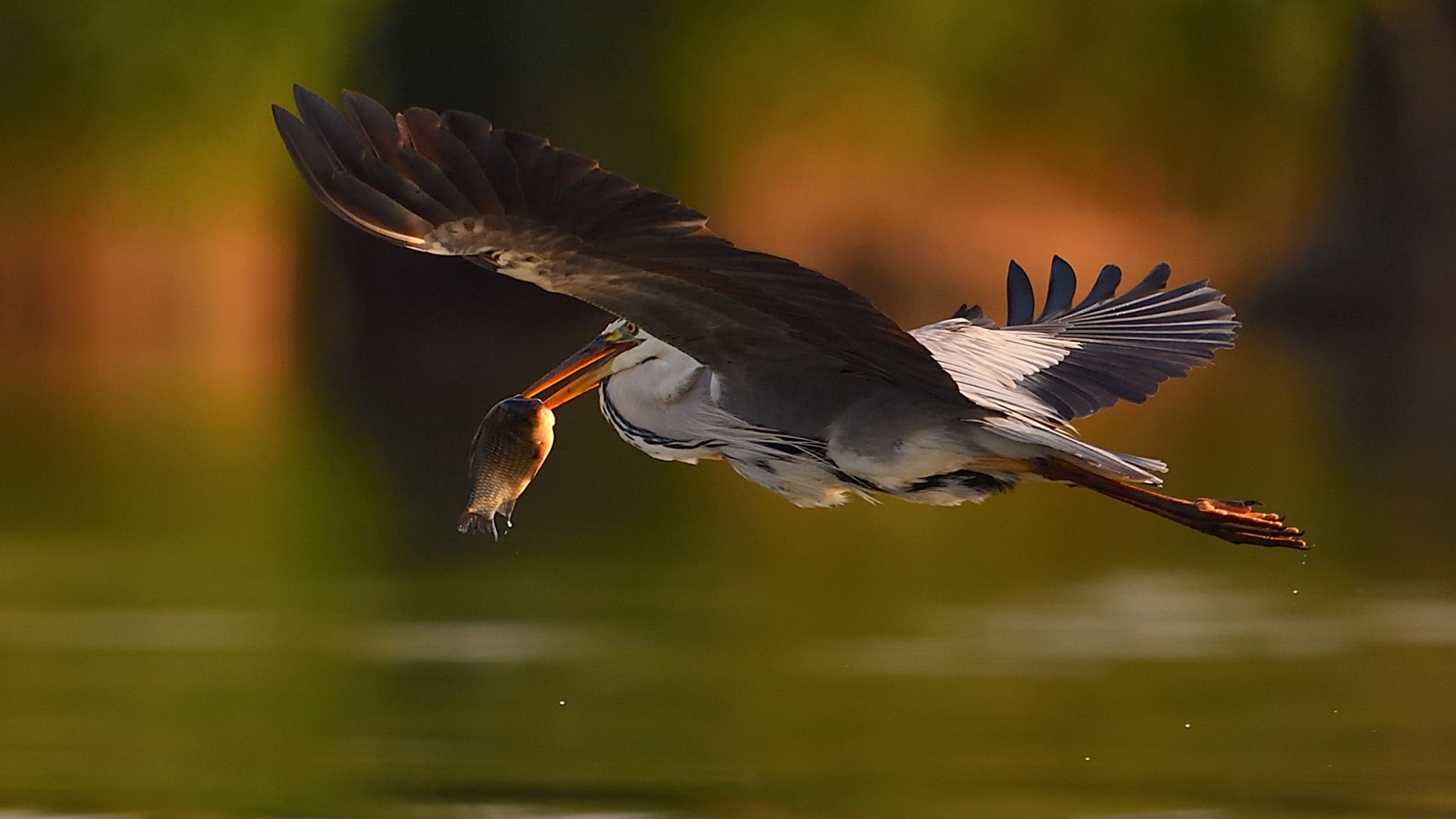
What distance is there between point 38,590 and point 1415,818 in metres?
5.65

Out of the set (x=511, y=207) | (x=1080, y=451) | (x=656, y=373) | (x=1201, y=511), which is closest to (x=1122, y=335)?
(x=1201, y=511)

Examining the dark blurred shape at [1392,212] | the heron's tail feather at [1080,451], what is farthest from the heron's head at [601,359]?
the dark blurred shape at [1392,212]

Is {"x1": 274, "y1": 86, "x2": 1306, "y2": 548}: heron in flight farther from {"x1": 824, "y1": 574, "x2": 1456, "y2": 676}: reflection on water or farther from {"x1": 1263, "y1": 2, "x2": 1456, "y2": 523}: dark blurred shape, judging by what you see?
{"x1": 1263, "y1": 2, "x2": 1456, "y2": 523}: dark blurred shape

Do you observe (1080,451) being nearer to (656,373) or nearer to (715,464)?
(656,373)

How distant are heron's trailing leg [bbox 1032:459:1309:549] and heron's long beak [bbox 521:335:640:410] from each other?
1.14 m

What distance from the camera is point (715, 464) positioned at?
50.9 feet

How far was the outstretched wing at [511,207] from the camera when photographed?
4.53m

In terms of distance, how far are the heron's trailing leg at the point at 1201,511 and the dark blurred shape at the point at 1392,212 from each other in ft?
59.3

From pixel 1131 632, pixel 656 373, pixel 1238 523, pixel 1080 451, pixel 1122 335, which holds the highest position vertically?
pixel 1122 335

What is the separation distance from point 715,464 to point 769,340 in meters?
9.92

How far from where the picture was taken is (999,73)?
90.8 feet

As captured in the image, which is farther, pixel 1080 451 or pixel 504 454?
pixel 504 454

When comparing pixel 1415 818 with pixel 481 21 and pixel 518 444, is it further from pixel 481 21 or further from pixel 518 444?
pixel 481 21

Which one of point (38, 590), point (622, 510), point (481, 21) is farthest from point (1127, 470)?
point (481, 21)
